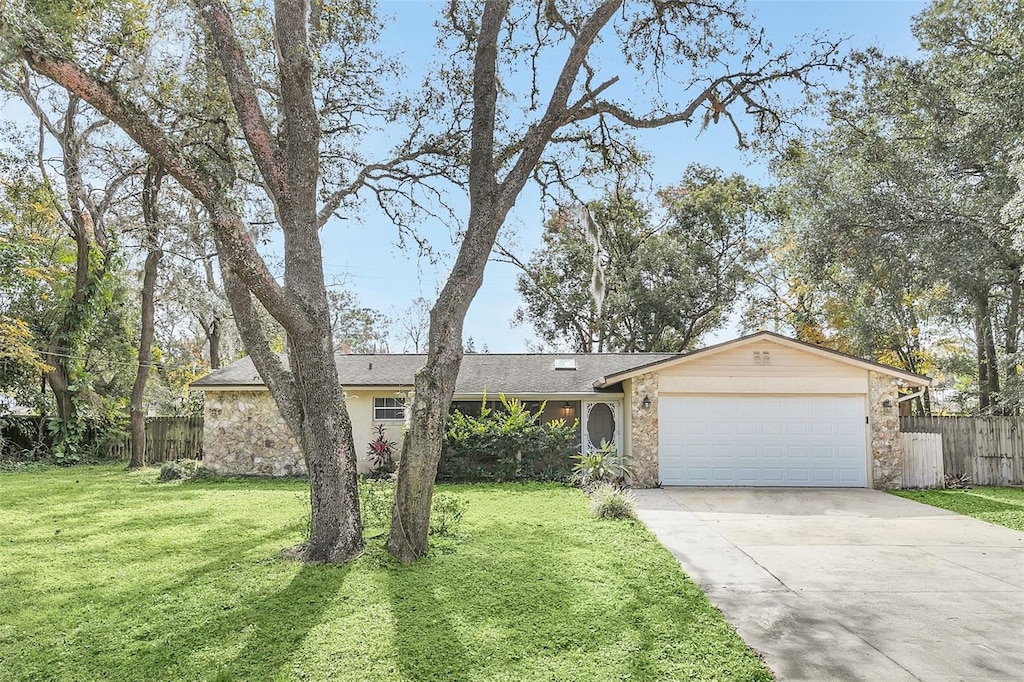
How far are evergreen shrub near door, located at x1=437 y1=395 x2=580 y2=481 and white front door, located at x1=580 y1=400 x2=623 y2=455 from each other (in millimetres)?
1085

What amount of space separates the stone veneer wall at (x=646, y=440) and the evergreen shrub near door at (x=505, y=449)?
149 cm

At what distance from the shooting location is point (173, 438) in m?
18.2

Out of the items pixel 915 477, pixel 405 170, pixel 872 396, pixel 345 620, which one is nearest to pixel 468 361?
pixel 405 170

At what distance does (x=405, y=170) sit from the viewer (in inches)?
362

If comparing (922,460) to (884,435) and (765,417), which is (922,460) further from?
(765,417)

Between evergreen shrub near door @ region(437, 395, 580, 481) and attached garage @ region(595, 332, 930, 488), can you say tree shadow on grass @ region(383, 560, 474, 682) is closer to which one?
evergreen shrub near door @ region(437, 395, 580, 481)

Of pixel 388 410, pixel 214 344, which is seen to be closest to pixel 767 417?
pixel 388 410

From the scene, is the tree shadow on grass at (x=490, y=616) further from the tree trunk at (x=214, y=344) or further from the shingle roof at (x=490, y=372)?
the tree trunk at (x=214, y=344)

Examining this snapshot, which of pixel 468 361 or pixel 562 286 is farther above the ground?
pixel 562 286

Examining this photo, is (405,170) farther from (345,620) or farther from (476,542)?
(345,620)

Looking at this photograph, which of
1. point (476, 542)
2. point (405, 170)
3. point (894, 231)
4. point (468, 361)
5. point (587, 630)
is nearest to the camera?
point (587, 630)

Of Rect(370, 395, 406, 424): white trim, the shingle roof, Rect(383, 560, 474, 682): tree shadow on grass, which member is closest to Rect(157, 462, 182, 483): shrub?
the shingle roof

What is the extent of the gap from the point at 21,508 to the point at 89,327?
9366 millimetres

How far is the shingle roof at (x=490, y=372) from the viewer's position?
49.0ft
